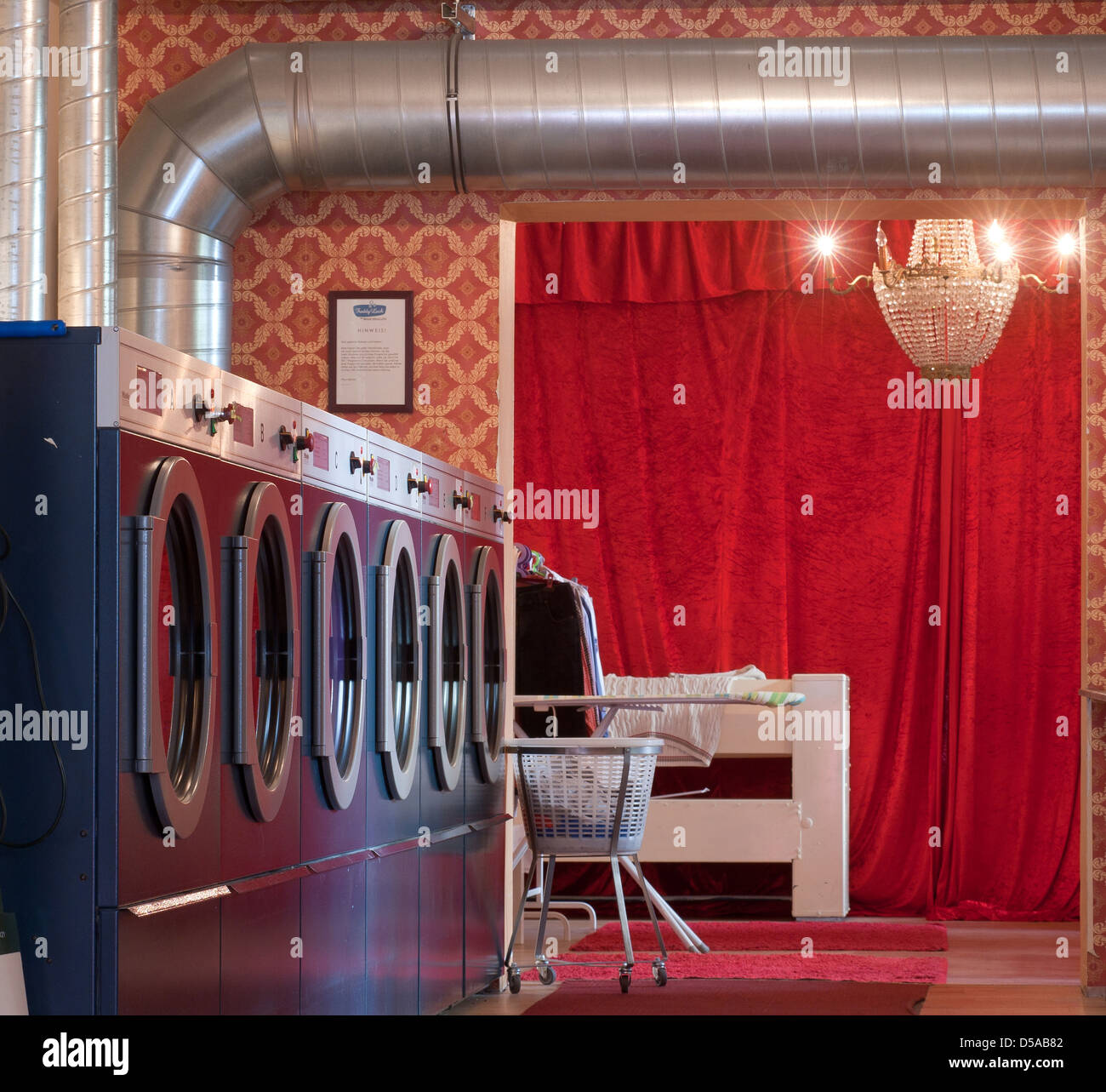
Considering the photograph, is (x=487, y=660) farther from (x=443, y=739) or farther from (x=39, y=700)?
(x=39, y=700)

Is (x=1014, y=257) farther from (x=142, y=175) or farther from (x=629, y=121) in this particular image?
(x=142, y=175)

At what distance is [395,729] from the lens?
13.0ft

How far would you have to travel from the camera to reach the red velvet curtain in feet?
23.5

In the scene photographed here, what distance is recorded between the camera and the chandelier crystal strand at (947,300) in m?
5.82

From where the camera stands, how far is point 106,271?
14.6ft

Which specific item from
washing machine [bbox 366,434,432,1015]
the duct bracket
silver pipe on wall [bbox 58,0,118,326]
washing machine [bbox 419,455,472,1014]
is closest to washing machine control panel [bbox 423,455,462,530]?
washing machine [bbox 419,455,472,1014]

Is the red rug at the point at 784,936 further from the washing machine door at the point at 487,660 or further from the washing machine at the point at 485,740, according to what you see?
the washing machine door at the point at 487,660

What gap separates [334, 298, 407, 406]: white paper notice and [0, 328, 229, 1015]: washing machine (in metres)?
2.73

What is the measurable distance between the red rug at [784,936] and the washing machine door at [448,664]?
1649 millimetres

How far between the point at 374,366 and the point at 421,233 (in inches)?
18.8

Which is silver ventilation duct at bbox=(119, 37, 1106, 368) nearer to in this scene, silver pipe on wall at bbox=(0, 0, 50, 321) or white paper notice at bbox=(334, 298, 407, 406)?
white paper notice at bbox=(334, 298, 407, 406)
